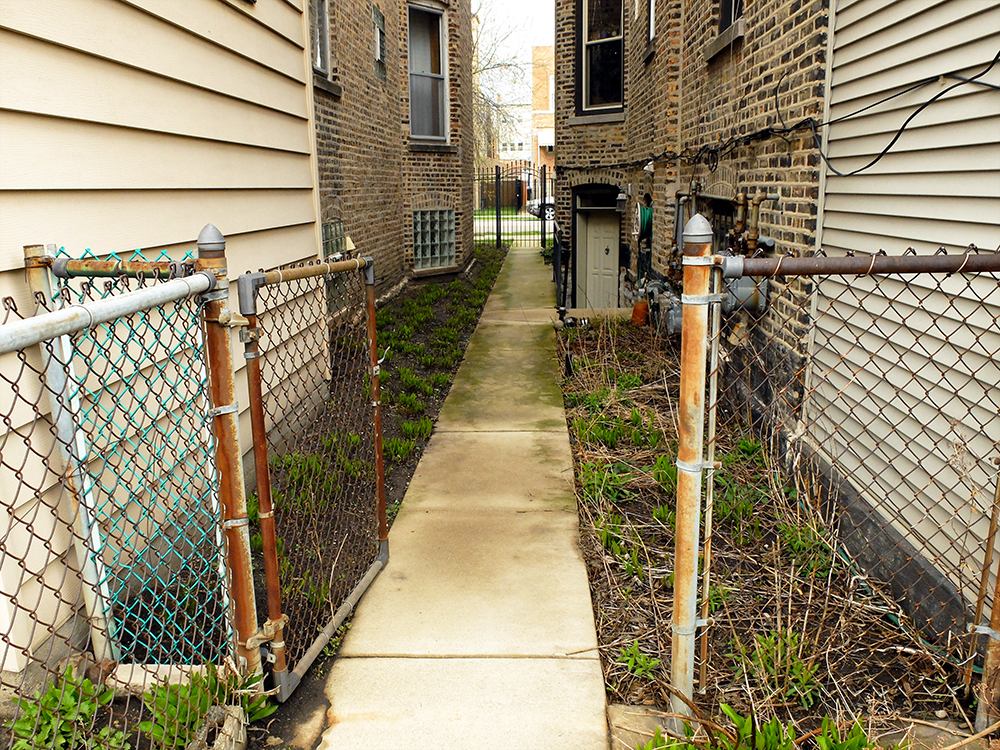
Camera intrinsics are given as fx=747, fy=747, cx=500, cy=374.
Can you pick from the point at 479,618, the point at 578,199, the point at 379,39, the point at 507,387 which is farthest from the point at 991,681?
the point at 578,199

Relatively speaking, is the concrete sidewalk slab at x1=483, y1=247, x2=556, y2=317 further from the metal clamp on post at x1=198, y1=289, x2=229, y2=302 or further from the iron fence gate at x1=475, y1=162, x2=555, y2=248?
the metal clamp on post at x1=198, y1=289, x2=229, y2=302

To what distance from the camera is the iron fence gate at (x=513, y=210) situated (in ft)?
69.4

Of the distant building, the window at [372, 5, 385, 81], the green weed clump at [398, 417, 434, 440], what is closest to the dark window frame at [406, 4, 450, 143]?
the window at [372, 5, 385, 81]

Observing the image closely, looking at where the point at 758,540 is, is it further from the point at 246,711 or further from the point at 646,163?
the point at 646,163

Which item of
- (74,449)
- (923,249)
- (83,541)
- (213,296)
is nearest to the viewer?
(83,541)

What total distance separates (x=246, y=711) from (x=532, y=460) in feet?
9.75

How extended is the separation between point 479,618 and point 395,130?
32.8ft

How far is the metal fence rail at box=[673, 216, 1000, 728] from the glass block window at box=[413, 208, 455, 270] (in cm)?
950

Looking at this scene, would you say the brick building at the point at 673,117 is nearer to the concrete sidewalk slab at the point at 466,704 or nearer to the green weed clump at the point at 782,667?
the green weed clump at the point at 782,667

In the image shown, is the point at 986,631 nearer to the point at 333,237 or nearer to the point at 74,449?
the point at 74,449

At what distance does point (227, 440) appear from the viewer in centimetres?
233

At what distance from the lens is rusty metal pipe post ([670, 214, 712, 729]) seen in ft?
6.98

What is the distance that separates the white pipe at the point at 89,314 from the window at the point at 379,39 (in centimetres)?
937

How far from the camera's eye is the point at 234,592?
2418 millimetres
